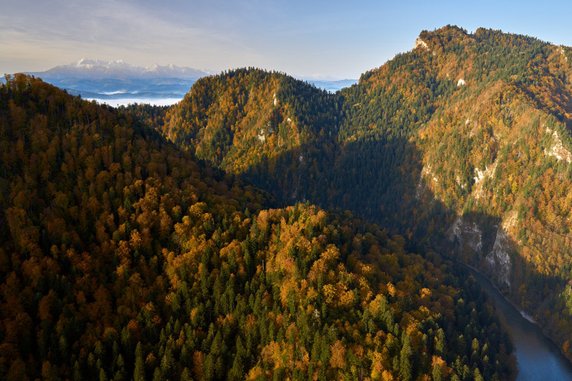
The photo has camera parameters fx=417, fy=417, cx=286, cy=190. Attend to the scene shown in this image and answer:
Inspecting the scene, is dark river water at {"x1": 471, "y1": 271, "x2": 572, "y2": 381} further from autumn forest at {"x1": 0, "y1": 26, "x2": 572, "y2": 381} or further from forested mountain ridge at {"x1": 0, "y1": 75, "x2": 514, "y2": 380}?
forested mountain ridge at {"x1": 0, "y1": 75, "x2": 514, "y2": 380}

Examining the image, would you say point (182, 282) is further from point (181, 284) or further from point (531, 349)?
point (531, 349)

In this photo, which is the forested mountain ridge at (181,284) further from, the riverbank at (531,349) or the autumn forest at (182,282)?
the riverbank at (531,349)

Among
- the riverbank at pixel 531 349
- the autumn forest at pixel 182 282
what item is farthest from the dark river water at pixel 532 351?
the autumn forest at pixel 182 282

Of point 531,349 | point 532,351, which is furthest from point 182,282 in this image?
point 531,349

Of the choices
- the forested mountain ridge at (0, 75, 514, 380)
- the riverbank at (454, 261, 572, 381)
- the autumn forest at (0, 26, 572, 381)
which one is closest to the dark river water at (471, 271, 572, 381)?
the riverbank at (454, 261, 572, 381)

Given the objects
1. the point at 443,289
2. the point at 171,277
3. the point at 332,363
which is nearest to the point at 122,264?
the point at 171,277

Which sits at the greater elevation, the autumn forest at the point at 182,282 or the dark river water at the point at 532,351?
the autumn forest at the point at 182,282
